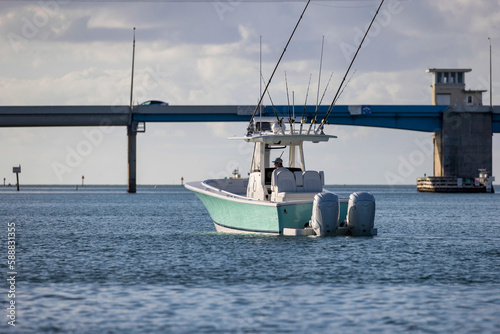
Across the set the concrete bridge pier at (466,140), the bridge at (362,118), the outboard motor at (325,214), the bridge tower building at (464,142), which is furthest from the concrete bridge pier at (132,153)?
the outboard motor at (325,214)

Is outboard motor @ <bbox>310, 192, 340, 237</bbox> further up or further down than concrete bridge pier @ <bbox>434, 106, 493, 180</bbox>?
further down

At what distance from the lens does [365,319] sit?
15.1 m

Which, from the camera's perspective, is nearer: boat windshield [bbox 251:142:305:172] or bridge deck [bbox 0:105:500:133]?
boat windshield [bbox 251:142:305:172]

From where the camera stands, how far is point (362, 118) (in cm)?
9512

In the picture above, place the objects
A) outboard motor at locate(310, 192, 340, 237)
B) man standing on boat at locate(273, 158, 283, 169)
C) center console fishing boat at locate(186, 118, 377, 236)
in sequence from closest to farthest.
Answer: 1. outboard motor at locate(310, 192, 340, 237)
2. center console fishing boat at locate(186, 118, 377, 236)
3. man standing on boat at locate(273, 158, 283, 169)

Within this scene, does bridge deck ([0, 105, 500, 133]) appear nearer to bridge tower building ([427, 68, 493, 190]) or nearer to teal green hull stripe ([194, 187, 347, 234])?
bridge tower building ([427, 68, 493, 190])

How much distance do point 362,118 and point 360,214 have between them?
68473mm

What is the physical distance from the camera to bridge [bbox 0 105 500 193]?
312 feet

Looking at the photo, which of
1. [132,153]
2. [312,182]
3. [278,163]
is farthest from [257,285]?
[132,153]

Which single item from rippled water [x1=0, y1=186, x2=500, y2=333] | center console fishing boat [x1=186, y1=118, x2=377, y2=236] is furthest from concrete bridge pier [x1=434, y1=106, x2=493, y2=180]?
center console fishing boat [x1=186, y1=118, x2=377, y2=236]

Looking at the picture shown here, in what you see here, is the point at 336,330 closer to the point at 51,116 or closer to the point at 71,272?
the point at 71,272

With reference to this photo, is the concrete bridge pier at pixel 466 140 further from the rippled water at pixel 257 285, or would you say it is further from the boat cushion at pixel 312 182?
the boat cushion at pixel 312 182

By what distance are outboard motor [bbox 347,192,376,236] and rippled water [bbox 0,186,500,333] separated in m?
0.45

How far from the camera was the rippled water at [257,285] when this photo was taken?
1490 cm
